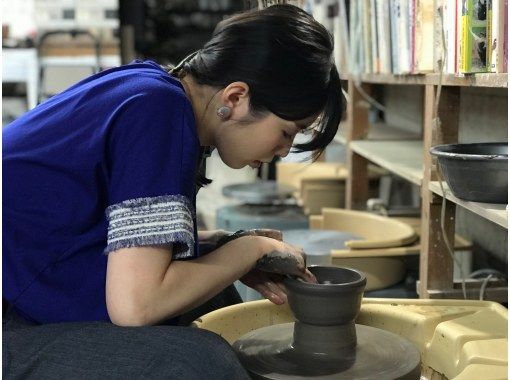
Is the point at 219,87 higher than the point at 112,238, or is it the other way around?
the point at 219,87

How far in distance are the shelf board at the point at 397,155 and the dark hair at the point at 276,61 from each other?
787 mm

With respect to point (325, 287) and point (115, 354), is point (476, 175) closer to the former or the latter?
point (325, 287)

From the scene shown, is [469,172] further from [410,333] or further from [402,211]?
[402,211]

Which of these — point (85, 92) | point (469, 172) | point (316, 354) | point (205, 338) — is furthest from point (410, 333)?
point (85, 92)

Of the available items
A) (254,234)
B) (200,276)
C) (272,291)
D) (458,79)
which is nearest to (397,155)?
(458,79)

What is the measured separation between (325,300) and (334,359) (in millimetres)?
129

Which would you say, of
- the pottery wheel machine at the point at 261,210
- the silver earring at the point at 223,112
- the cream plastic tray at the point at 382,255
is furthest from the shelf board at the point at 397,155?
the silver earring at the point at 223,112

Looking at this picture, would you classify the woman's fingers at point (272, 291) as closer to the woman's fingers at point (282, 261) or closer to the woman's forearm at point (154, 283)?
the woman's fingers at point (282, 261)

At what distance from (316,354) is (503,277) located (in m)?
0.93

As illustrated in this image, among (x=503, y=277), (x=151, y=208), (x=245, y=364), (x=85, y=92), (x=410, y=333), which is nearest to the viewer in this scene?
(x=151, y=208)

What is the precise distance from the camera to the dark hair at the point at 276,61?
1420 millimetres

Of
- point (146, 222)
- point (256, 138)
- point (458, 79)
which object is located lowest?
point (146, 222)

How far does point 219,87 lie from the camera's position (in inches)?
57.9

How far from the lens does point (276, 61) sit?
→ 141 cm
